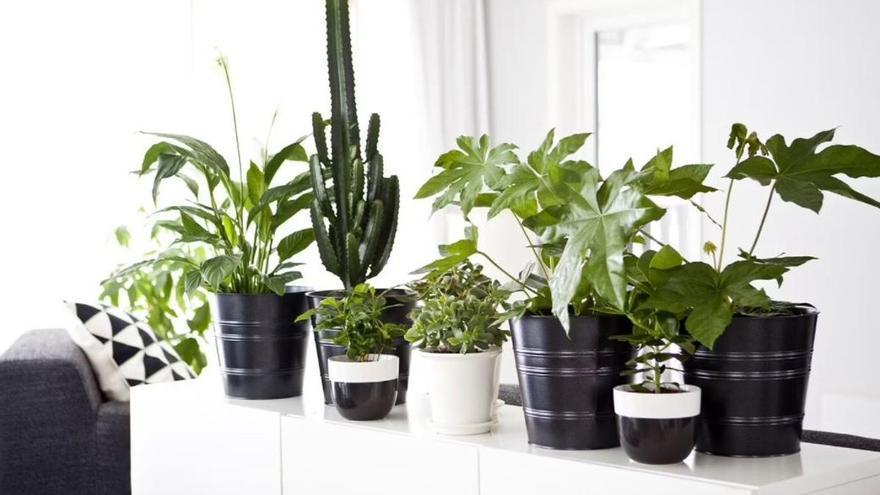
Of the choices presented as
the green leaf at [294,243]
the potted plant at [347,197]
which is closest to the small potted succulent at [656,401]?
the potted plant at [347,197]

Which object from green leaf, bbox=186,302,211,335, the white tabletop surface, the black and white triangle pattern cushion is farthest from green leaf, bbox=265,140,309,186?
green leaf, bbox=186,302,211,335

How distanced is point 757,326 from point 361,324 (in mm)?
646

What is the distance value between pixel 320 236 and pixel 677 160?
3.47 m

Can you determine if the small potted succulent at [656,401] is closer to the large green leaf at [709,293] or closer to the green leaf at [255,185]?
the large green leaf at [709,293]

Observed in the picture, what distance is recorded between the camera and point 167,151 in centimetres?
195

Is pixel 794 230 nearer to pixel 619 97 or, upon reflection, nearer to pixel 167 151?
pixel 619 97

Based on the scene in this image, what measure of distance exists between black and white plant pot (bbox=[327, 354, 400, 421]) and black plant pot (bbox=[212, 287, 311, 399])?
0.27 metres

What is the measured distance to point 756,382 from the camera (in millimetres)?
1273

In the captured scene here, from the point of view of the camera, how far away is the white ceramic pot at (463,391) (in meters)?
1.49

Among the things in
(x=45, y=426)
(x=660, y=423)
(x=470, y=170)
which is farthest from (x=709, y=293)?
(x=45, y=426)

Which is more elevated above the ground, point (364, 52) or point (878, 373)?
point (364, 52)

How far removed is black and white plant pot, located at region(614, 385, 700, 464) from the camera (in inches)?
49.1

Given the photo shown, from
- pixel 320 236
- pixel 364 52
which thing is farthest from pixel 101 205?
pixel 320 236

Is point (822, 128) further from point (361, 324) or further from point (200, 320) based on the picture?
point (361, 324)
